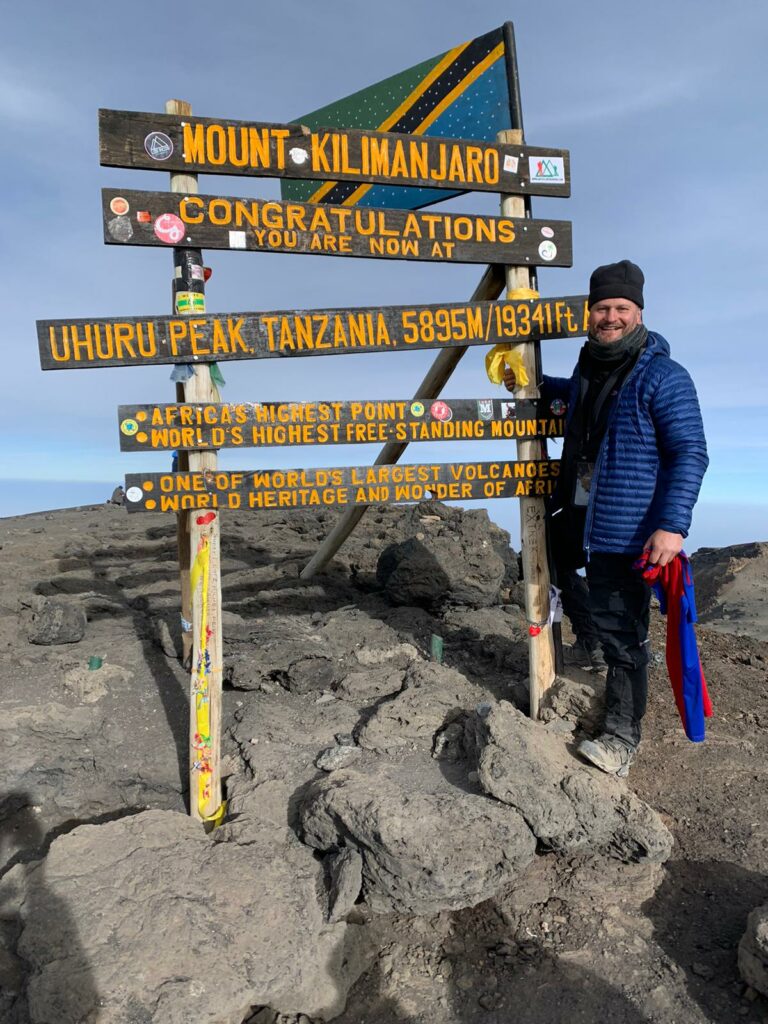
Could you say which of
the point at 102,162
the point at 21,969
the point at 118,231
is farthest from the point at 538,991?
the point at 102,162

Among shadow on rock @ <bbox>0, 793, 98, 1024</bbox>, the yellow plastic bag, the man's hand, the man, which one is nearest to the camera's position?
shadow on rock @ <bbox>0, 793, 98, 1024</bbox>

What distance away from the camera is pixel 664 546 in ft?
12.2

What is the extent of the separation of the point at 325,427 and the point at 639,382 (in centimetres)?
175

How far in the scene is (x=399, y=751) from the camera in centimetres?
431

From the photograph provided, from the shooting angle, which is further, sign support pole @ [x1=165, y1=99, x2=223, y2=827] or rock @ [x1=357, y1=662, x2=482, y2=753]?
rock @ [x1=357, y1=662, x2=482, y2=753]

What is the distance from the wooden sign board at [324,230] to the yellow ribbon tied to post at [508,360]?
20cm

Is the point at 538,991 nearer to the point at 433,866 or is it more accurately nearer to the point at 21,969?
the point at 433,866

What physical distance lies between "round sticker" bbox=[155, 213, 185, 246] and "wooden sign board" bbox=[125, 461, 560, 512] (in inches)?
50.3

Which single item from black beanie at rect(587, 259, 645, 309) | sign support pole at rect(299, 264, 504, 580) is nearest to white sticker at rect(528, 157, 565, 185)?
sign support pole at rect(299, 264, 504, 580)

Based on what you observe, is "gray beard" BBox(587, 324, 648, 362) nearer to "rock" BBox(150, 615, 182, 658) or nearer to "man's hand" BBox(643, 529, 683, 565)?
"man's hand" BBox(643, 529, 683, 565)

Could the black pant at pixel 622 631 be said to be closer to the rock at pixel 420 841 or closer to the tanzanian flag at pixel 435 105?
the rock at pixel 420 841

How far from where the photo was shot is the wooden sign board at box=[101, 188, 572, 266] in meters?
3.98

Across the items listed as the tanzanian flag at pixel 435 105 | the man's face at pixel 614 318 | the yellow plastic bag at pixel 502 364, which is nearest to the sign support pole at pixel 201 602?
the tanzanian flag at pixel 435 105

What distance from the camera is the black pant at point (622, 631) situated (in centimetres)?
414
